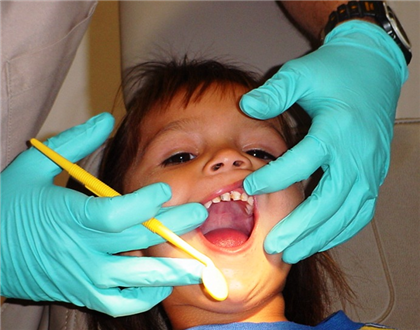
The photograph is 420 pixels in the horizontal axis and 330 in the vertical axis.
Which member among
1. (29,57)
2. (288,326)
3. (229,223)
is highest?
(29,57)

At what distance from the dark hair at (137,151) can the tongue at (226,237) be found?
0.88 ft

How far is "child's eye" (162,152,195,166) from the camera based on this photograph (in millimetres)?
1413

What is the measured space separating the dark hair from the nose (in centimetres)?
23

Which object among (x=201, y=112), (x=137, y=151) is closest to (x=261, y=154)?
(x=201, y=112)

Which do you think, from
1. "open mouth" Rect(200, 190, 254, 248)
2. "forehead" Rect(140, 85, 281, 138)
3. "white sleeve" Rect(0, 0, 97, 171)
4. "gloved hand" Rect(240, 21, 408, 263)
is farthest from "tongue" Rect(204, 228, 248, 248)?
"white sleeve" Rect(0, 0, 97, 171)

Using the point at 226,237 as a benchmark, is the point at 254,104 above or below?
above

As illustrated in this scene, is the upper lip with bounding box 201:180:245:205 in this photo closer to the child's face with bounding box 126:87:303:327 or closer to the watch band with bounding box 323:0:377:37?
the child's face with bounding box 126:87:303:327

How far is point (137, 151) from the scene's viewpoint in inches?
59.2

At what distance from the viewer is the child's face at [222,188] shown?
49.1 inches

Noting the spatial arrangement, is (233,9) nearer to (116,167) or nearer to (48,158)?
Answer: (116,167)

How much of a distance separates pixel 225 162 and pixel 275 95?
0.58 ft

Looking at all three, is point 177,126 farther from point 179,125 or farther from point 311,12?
point 311,12

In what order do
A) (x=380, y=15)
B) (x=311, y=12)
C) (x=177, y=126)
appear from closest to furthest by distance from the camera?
(x=177, y=126), (x=380, y=15), (x=311, y=12)

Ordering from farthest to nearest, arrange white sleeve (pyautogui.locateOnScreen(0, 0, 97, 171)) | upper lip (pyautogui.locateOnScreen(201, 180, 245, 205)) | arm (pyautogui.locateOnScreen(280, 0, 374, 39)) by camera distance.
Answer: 1. arm (pyautogui.locateOnScreen(280, 0, 374, 39))
2. white sleeve (pyautogui.locateOnScreen(0, 0, 97, 171))
3. upper lip (pyautogui.locateOnScreen(201, 180, 245, 205))
